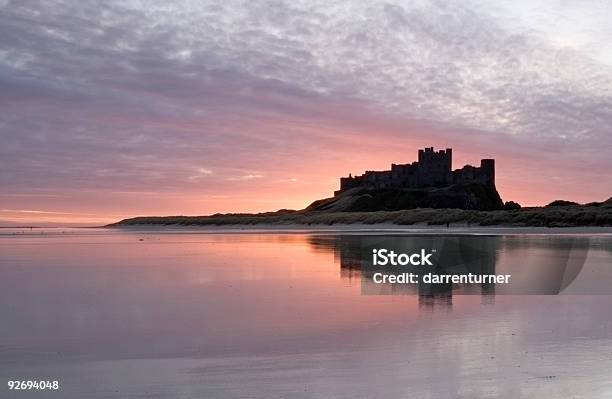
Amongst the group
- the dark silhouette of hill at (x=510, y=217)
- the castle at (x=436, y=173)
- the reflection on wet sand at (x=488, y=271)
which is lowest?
the reflection on wet sand at (x=488, y=271)

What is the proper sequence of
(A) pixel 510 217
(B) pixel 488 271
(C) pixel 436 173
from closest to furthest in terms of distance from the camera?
(B) pixel 488 271 → (A) pixel 510 217 → (C) pixel 436 173

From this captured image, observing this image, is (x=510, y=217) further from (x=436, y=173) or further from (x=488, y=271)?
(x=436, y=173)

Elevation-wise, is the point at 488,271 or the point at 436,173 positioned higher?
the point at 436,173

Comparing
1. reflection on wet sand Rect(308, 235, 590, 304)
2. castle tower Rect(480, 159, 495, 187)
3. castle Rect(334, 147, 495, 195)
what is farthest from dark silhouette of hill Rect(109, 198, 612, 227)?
castle tower Rect(480, 159, 495, 187)

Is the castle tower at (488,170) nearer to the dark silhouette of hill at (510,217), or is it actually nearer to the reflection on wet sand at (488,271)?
the dark silhouette of hill at (510,217)

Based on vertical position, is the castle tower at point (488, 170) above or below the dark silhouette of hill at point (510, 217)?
above

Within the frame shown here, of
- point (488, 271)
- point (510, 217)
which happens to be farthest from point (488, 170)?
point (488, 271)

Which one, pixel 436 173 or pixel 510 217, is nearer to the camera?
pixel 510 217

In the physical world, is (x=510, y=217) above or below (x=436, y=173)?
below

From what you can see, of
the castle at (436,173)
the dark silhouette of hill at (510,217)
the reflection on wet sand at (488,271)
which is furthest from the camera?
the castle at (436,173)

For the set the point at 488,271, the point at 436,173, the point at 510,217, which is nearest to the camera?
the point at 488,271

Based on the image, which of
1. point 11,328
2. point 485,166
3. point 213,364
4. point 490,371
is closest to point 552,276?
point 490,371

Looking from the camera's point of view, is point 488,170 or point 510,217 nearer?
point 510,217

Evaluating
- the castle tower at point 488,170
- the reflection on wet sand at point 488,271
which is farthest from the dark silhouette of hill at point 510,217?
the castle tower at point 488,170
